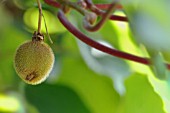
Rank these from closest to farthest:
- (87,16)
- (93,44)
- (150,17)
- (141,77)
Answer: (150,17), (87,16), (93,44), (141,77)

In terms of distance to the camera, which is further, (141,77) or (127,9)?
(141,77)

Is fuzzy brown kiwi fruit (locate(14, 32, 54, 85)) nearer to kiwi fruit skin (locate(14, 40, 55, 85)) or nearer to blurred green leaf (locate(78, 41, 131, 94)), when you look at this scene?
kiwi fruit skin (locate(14, 40, 55, 85))

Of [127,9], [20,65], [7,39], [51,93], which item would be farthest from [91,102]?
[127,9]

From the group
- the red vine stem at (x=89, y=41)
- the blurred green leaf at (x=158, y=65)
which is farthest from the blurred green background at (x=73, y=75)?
the blurred green leaf at (x=158, y=65)

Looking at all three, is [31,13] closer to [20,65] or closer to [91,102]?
[91,102]

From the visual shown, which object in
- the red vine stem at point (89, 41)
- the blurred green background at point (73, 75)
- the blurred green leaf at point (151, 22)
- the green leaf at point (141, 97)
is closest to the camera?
the blurred green leaf at point (151, 22)

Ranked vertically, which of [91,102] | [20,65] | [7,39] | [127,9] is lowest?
[91,102]

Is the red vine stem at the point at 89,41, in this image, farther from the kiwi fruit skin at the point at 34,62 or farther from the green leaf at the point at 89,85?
the green leaf at the point at 89,85

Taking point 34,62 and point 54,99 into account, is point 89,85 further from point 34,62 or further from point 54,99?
point 34,62
